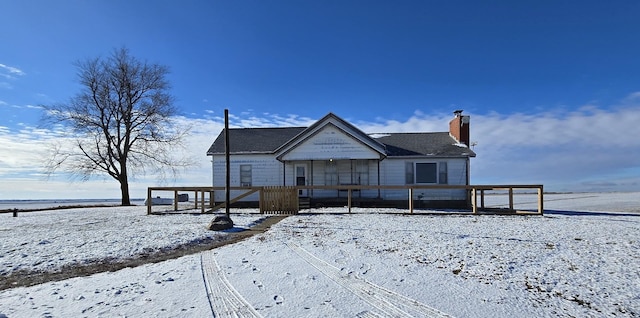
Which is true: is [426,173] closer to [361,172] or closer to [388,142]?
[388,142]

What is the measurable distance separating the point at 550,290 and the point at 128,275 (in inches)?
269

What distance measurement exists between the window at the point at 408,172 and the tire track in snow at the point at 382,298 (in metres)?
16.7

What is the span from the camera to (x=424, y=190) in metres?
22.4

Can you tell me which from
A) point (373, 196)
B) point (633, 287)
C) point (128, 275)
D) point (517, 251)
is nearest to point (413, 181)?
point (373, 196)

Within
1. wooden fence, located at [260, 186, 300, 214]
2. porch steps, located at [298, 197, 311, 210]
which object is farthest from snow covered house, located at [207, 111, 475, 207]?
wooden fence, located at [260, 186, 300, 214]

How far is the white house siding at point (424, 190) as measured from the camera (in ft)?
72.3

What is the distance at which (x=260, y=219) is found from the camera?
15383mm

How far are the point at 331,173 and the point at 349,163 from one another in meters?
1.32

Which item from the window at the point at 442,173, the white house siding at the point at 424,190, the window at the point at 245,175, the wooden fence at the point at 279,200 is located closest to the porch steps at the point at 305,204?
the wooden fence at the point at 279,200

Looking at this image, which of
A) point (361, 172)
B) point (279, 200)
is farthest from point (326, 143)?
point (279, 200)

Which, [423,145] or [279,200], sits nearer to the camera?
[279,200]

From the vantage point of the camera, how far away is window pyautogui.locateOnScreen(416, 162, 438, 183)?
2238 centimetres

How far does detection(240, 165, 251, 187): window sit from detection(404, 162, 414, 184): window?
994 cm

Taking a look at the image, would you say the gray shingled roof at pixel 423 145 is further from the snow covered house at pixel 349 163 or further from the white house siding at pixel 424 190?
the white house siding at pixel 424 190
